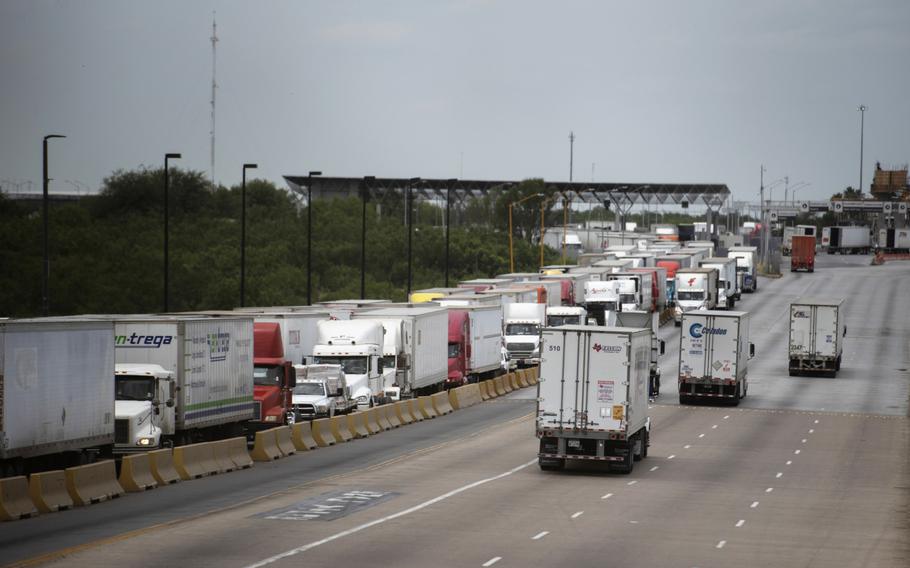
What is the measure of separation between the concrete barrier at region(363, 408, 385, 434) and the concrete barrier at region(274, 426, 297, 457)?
5.93 metres

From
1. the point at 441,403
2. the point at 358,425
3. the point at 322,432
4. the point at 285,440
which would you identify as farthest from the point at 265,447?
the point at 441,403

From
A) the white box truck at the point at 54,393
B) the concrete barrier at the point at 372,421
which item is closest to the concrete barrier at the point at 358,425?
the concrete barrier at the point at 372,421

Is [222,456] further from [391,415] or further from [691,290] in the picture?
[691,290]

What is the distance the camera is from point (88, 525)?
1044 inches

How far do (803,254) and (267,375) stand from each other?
118592mm

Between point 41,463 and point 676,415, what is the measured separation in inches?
1156

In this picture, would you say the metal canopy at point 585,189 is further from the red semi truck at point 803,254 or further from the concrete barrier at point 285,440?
the concrete barrier at point 285,440

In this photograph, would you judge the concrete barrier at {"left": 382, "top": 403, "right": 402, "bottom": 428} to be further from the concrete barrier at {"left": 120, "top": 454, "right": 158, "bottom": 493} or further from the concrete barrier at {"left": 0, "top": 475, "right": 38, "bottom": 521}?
the concrete barrier at {"left": 0, "top": 475, "right": 38, "bottom": 521}

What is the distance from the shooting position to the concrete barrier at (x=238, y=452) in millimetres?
36625

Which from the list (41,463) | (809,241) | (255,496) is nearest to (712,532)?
(255,496)

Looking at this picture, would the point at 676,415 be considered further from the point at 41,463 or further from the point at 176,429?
the point at 41,463

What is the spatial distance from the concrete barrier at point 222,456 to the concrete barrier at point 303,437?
4.73 meters


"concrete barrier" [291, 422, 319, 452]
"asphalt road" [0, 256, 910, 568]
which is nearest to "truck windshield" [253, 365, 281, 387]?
"concrete barrier" [291, 422, 319, 452]

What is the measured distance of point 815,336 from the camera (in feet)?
227
